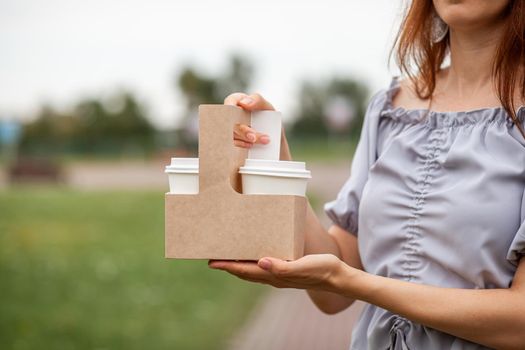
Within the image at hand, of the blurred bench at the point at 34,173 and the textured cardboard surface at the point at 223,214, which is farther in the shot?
the blurred bench at the point at 34,173

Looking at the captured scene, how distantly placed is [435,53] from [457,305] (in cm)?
73

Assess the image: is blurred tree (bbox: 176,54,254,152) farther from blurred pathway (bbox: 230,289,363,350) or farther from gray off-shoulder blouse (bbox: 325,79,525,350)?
gray off-shoulder blouse (bbox: 325,79,525,350)

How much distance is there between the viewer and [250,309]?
7.75 m

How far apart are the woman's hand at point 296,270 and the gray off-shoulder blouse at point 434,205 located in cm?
23

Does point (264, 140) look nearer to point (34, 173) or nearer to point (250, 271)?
point (250, 271)

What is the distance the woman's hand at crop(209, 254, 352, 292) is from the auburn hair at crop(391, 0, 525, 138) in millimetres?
549

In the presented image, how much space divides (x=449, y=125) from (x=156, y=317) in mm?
5313

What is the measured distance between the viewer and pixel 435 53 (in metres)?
2.24

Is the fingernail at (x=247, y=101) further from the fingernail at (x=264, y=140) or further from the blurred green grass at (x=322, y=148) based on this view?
the blurred green grass at (x=322, y=148)

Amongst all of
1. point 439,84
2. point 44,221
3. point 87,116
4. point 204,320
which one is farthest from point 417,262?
point 87,116

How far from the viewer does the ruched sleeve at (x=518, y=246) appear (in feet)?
5.89

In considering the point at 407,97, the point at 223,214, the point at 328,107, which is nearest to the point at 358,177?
the point at 407,97

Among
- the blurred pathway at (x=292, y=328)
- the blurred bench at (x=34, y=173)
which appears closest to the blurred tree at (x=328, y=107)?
the blurred bench at (x=34, y=173)

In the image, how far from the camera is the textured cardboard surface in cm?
189
